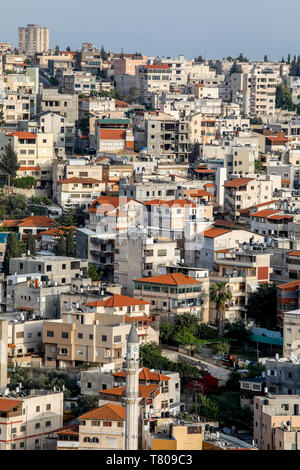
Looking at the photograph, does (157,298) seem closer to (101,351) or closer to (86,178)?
(101,351)

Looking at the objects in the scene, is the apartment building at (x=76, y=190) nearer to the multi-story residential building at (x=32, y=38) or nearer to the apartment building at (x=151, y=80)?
the apartment building at (x=151, y=80)

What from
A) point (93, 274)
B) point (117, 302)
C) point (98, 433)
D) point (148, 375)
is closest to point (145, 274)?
point (93, 274)

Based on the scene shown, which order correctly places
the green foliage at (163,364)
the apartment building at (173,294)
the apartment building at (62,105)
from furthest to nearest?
the apartment building at (62,105) < the apartment building at (173,294) < the green foliage at (163,364)

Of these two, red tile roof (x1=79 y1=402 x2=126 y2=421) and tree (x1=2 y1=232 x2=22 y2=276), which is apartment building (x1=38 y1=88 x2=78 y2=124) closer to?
tree (x1=2 y1=232 x2=22 y2=276)

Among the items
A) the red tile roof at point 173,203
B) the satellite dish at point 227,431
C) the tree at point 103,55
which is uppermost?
the tree at point 103,55

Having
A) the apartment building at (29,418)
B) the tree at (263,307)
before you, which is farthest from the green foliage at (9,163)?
the apartment building at (29,418)

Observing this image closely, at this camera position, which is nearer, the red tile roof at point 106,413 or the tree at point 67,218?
the red tile roof at point 106,413

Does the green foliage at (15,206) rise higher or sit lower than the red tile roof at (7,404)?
higher
